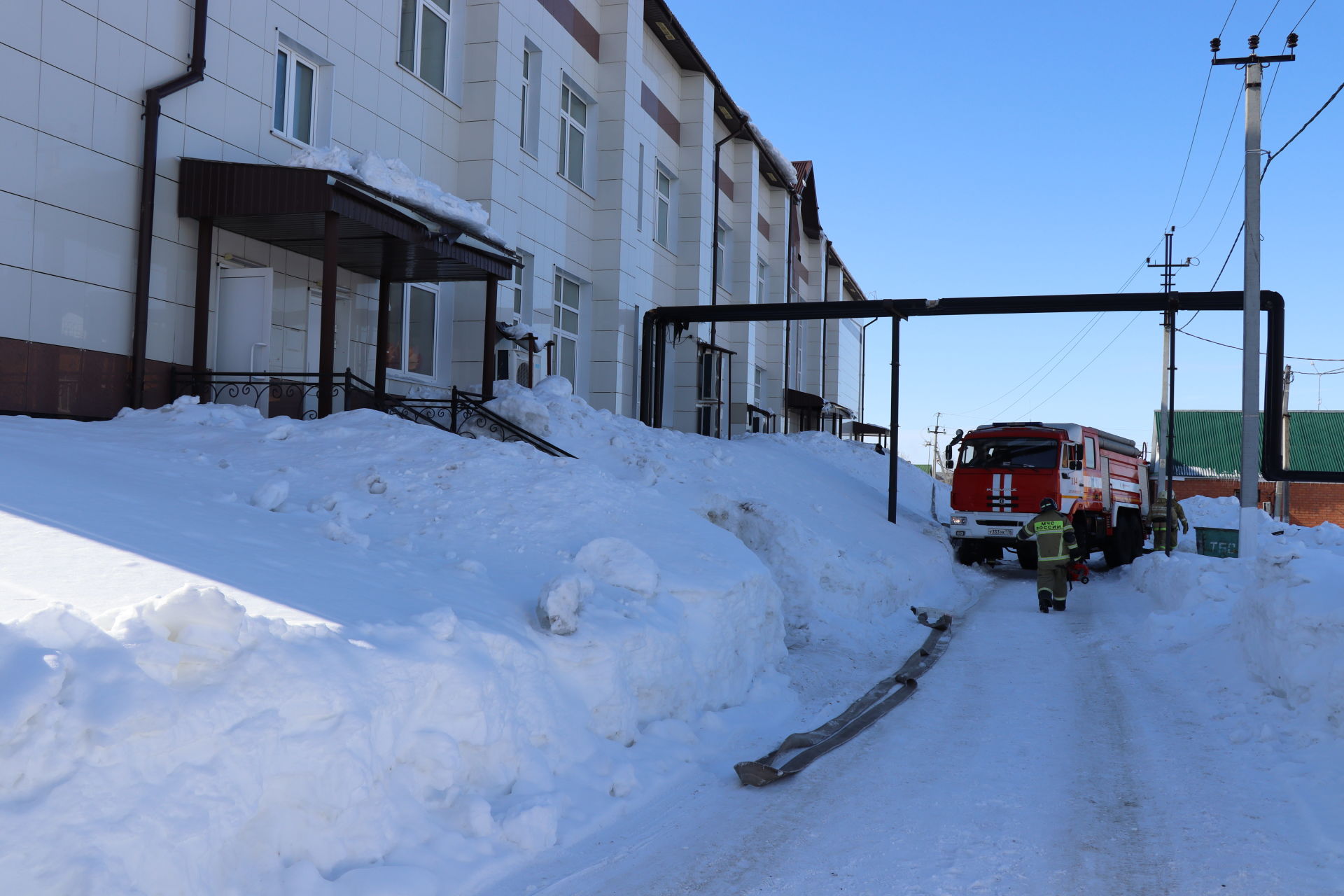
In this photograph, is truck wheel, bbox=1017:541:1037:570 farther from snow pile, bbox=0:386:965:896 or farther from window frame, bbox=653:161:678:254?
window frame, bbox=653:161:678:254

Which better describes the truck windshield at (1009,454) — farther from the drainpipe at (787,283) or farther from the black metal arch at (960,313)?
the drainpipe at (787,283)

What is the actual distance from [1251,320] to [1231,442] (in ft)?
123

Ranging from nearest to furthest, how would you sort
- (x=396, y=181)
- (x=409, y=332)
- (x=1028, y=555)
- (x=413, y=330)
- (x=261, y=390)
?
(x=261, y=390), (x=396, y=181), (x=409, y=332), (x=413, y=330), (x=1028, y=555)

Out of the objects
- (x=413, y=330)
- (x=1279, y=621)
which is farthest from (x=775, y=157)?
(x=1279, y=621)

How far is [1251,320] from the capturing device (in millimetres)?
15438

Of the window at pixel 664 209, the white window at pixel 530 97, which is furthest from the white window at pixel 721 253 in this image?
the white window at pixel 530 97

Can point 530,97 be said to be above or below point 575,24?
below

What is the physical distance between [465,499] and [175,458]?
2.48 metres

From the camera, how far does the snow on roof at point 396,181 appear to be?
484 inches

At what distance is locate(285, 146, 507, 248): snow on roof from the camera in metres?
12.3

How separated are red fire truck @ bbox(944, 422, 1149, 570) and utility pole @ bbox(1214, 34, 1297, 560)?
4.19 meters

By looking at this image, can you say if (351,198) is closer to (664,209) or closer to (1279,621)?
(1279,621)

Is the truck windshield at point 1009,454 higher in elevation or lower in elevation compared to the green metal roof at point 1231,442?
lower

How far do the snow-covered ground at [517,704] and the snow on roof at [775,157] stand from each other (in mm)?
22514
